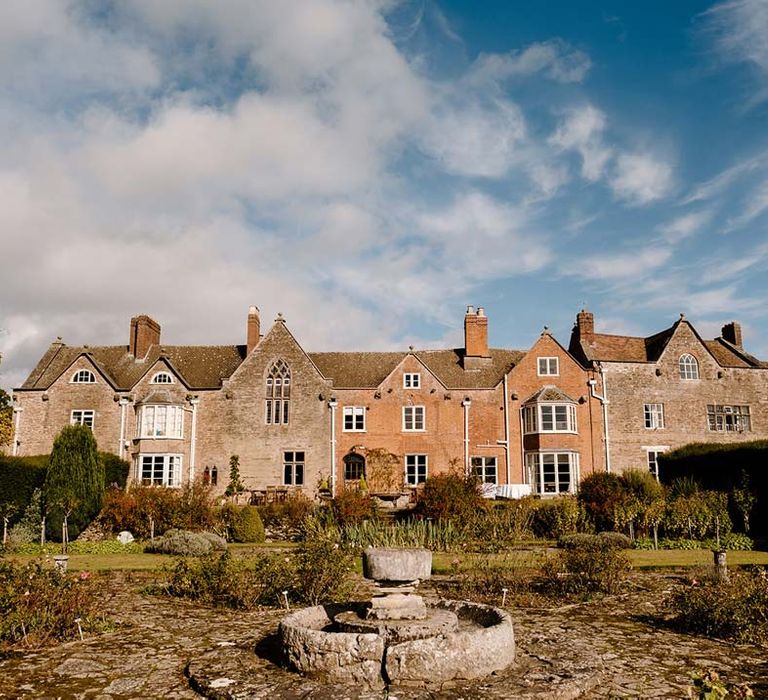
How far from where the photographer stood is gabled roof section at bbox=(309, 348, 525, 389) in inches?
1644

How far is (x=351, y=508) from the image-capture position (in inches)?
1059

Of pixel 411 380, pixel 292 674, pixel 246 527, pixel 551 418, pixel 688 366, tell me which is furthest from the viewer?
pixel 688 366

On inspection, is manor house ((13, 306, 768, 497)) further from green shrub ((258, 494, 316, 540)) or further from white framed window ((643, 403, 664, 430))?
green shrub ((258, 494, 316, 540))

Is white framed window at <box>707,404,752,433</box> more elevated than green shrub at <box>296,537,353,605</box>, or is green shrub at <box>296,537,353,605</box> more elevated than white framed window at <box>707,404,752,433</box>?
white framed window at <box>707,404,752,433</box>

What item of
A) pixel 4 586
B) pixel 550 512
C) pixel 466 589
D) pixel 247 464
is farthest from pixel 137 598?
pixel 247 464

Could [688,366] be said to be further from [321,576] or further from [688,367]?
[321,576]

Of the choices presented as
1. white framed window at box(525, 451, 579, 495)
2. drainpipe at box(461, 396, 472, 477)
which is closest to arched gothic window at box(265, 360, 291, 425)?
drainpipe at box(461, 396, 472, 477)

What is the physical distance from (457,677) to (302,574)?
5.60m

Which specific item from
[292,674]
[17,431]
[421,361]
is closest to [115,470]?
[17,431]

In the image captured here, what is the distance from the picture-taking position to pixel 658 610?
1241cm

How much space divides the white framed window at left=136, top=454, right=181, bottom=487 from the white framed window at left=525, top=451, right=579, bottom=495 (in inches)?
781

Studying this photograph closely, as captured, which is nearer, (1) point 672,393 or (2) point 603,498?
(2) point 603,498

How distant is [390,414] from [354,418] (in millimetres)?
2100

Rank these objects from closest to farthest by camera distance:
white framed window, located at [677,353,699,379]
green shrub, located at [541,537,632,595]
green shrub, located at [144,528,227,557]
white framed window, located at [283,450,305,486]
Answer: green shrub, located at [541,537,632,595] → green shrub, located at [144,528,227,557] → white framed window, located at [283,450,305,486] → white framed window, located at [677,353,699,379]
